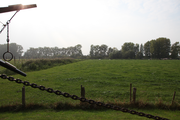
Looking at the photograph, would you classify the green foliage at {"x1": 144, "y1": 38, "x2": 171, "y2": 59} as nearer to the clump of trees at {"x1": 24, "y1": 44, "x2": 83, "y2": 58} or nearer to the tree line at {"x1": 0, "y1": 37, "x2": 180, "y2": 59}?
the tree line at {"x1": 0, "y1": 37, "x2": 180, "y2": 59}

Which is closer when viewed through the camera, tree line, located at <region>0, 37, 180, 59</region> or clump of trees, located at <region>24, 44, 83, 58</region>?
tree line, located at <region>0, 37, 180, 59</region>

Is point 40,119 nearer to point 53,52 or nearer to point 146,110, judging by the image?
point 146,110

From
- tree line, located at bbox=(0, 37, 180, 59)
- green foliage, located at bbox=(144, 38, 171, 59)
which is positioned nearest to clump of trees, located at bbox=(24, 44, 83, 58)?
tree line, located at bbox=(0, 37, 180, 59)

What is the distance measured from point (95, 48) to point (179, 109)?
150852mm

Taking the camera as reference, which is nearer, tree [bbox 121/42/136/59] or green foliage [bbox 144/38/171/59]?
green foliage [bbox 144/38/171/59]

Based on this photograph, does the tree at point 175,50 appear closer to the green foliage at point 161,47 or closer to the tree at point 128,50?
the green foliage at point 161,47

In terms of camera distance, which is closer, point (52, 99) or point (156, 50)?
point (52, 99)

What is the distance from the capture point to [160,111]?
288 inches

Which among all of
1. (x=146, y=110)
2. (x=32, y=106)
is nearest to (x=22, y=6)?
(x=32, y=106)

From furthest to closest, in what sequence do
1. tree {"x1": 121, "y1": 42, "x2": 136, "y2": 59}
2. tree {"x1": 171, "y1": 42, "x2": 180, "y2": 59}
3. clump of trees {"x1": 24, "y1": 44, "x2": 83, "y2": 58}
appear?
clump of trees {"x1": 24, "y1": 44, "x2": 83, "y2": 58} → tree {"x1": 121, "y1": 42, "x2": 136, "y2": 59} → tree {"x1": 171, "y1": 42, "x2": 180, "y2": 59}

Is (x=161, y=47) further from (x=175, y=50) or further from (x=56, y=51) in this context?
(x=56, y=51)

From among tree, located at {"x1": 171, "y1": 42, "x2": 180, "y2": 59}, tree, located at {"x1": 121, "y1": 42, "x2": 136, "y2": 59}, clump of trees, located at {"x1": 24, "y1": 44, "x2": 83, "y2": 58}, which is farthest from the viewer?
clump of trees, located at {"x1": 24, "y1": 44, "x2": 83, "y2": 58}

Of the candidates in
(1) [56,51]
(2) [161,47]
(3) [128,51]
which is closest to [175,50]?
(2) [161,47]

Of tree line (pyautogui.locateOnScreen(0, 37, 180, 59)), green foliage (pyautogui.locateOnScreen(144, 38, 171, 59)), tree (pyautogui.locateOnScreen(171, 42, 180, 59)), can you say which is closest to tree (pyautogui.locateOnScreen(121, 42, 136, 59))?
tree line (pyautogui.locateOnScreen(0, 37, 180, 59))
